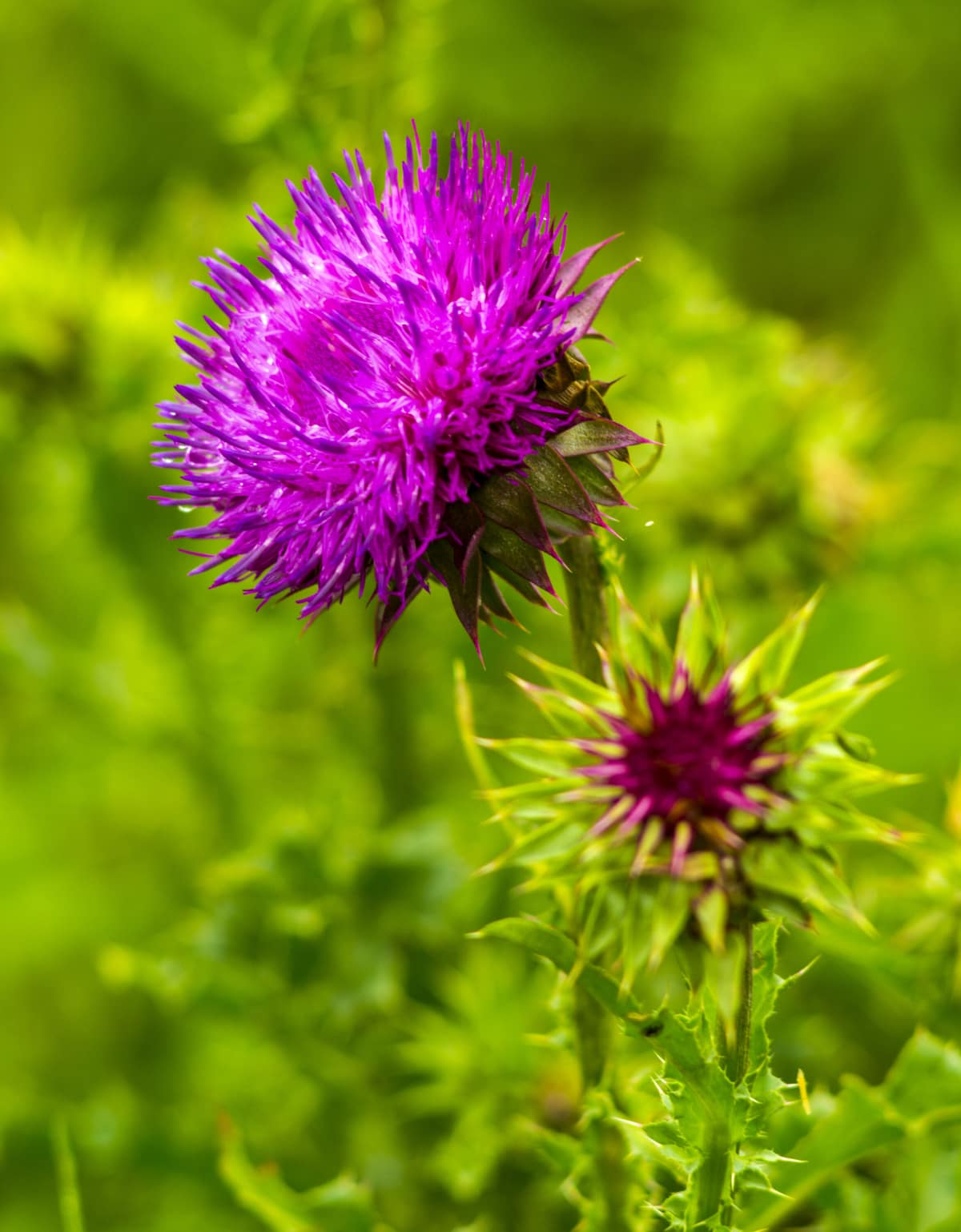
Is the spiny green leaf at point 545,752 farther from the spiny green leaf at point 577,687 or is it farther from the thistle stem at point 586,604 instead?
the thistle stem at point 586,604

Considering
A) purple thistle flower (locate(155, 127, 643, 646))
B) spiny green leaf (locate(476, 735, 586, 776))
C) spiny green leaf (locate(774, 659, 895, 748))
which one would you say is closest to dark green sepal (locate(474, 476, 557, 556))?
purple thistle flower (locate(155, 127, 643, 646))

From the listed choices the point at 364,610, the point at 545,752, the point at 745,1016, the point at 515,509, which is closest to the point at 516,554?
the point at 515,509

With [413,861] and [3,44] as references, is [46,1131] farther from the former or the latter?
[3,44]

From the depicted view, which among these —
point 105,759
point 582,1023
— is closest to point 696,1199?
point 582,1023

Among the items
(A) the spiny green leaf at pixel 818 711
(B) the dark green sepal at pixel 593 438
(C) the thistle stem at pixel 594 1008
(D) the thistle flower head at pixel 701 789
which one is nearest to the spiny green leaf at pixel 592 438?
(B) the dark green sepal at pixel 593 438

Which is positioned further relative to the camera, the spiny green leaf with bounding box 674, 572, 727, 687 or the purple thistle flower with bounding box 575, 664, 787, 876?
the spiny green leaf with bounding box 674, 572, 727, 687

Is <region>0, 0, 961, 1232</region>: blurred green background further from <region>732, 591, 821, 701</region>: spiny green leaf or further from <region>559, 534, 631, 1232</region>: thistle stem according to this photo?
<region>732, 591, 821, 701</region>: spiny green leaf
